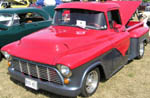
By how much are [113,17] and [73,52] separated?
5.73ft

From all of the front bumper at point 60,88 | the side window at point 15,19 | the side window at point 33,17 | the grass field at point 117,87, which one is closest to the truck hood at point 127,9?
the grass field at point 117,87

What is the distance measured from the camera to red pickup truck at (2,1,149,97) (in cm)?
296

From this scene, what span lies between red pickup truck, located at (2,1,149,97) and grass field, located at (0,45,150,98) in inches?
13.3

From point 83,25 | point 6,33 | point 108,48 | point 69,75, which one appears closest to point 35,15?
point 6,33

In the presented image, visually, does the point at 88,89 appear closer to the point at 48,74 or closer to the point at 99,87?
the point at 99,87

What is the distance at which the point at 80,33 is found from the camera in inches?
148

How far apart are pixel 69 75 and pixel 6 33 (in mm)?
3531

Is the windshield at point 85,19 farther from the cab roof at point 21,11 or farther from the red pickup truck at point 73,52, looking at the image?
the cab roof at point 21,11

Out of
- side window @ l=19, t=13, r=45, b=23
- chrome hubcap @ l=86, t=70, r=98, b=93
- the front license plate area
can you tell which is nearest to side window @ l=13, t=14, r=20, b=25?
side window @ l=19, t=13, r=45, b=23

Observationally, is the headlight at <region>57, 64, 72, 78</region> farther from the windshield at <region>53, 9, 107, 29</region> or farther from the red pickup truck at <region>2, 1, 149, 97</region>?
the windshield at <region>53, 9, 107, 29</region>

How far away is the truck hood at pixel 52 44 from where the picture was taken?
309 centimetres

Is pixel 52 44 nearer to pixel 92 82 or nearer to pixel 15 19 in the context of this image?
pixel 92 82

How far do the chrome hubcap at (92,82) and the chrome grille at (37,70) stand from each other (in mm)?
707

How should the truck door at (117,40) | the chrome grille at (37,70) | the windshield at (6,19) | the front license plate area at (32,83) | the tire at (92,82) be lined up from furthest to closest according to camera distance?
the windshield at (6,19), the truck door at (117,40), the tire at (92,82), the front license plate area at (32,83), the chrome grille at (37,70)
